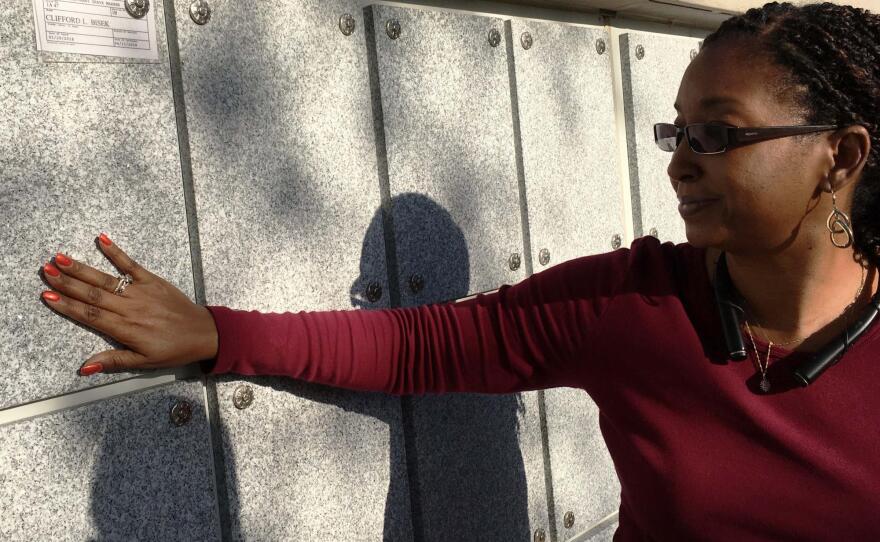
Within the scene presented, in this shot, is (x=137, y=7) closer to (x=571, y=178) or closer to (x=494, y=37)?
(x=494, y=37)

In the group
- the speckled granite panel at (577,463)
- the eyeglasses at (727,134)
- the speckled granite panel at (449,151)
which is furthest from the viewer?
the speckled granite panel at (577,463)

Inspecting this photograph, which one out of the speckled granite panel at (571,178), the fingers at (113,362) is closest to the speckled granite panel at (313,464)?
the fingers at (113,362)

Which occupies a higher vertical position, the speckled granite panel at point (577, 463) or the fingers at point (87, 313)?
the fingers at point (87, 313)

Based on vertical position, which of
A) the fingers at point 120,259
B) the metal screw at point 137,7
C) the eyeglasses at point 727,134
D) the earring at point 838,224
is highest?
the metal screw at point 137,7

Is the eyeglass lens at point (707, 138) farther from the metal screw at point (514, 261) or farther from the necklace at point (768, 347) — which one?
the metal screw at point (514, 261)

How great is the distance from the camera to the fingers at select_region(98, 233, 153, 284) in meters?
1.68

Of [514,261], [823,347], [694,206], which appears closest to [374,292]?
[514,261]

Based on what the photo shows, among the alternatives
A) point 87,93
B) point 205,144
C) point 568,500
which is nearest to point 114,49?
point 87,93

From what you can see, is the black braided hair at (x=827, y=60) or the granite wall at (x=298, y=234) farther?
the black braided hair at (x=827, y=60)

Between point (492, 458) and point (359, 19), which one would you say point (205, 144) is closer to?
point (359, 19)

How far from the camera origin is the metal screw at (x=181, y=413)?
5.94 ft

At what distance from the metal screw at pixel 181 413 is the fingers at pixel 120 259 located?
273 millimetres

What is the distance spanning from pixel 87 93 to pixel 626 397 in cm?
125

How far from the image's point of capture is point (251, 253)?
1963 mm
